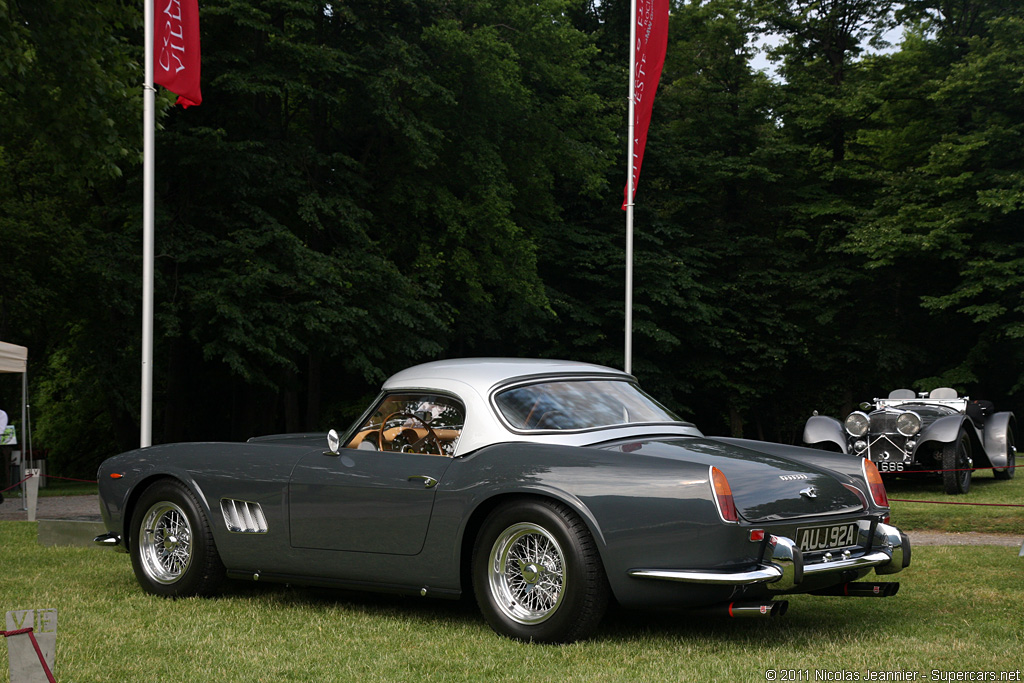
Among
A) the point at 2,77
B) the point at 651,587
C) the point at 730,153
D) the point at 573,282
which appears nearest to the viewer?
the point at 651,587

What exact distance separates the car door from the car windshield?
51 cm

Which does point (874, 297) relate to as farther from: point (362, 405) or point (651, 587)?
point (651, 587)

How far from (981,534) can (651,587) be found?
23.6ft

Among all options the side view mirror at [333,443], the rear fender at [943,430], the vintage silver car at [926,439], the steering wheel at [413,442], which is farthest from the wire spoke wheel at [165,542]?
the rear fender at [943,430]

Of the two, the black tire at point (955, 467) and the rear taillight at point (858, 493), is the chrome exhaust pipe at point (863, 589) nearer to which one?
the rear taillight at point (858, 493)

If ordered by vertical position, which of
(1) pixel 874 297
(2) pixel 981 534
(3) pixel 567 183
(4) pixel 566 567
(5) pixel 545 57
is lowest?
(2) pixel 981 534

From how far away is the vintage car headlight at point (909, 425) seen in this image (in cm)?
1565

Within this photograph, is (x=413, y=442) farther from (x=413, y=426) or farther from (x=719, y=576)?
(x=719, y=576)

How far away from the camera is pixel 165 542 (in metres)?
7.16

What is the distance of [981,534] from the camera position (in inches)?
438

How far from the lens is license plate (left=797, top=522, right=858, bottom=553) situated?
5.44m

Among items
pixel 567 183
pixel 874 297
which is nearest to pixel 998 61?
pixel 874 297

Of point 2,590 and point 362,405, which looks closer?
point 2,590

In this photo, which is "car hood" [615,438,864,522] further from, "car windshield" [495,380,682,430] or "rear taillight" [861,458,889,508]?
"car windshield" [495,380,682,430]
